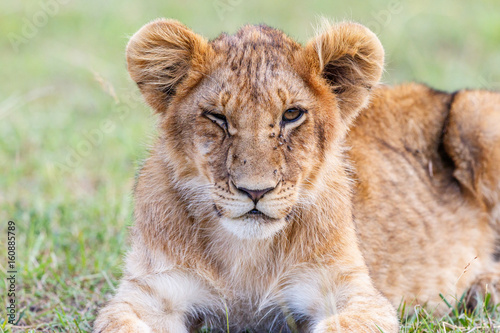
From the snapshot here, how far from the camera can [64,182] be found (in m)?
6.63

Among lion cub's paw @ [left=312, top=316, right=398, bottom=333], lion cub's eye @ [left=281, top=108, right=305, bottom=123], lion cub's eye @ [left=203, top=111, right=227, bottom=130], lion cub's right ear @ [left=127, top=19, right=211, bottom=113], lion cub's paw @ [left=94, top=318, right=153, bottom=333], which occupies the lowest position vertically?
lion cub's paw @ [left=94, top=318, right=153, bottom=333]

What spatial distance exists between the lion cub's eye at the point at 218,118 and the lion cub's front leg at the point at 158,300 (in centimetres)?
85

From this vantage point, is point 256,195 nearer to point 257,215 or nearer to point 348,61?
point 257,215

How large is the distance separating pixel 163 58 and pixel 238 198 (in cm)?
91

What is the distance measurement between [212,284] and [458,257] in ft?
6.91

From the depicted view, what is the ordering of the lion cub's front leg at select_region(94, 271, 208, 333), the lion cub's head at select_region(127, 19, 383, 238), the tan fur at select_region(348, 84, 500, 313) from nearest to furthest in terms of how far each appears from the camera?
the lion cub's head at select_region(127, 19, 383, 238), the lion cub's front leg at select_region(94, 271, 208, 333), the tan fur at select_region(348, 84, 500, 313)

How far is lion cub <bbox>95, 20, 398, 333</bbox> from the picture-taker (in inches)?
137

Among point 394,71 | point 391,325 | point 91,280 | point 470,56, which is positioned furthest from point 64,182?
point 470,56

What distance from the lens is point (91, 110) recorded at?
865cm

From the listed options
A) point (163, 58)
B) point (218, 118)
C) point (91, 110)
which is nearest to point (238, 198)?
point (218, 118)

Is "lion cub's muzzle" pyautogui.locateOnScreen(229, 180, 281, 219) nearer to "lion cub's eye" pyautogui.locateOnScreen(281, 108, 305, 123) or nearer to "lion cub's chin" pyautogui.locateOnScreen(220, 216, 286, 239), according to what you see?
"lion cub's chin" pyautogui.locateOnScreen(220, 216, 286, 239)

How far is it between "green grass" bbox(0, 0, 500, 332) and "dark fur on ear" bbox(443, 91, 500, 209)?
968 millimetres

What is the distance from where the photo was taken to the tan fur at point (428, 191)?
15.6 ft

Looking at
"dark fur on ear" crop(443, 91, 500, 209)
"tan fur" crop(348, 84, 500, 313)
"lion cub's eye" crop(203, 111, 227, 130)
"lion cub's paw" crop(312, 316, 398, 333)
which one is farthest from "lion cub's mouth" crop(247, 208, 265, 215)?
"dark fur on ear" crop(443, 91, 500, 209)
